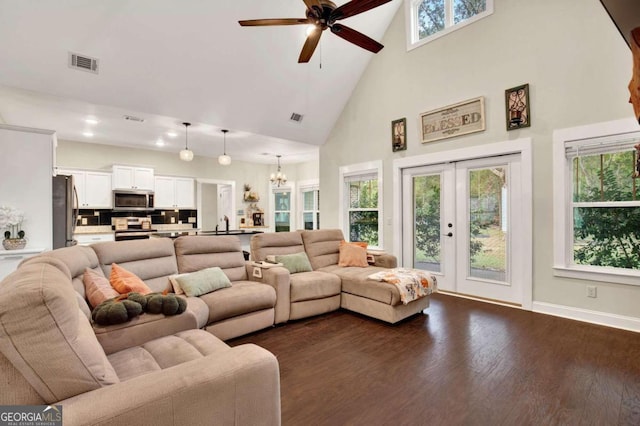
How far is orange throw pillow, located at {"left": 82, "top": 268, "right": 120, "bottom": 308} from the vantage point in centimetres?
200

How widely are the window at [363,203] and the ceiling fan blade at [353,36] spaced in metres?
2.43

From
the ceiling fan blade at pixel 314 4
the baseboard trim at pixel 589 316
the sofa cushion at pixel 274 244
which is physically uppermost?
the ceiling fan blade at pixel 314 4

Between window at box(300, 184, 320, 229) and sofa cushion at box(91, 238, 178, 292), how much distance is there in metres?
5.98

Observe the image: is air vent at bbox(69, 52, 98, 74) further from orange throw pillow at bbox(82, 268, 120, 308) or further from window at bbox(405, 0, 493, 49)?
window at bbox(405, 0, 493, 49)

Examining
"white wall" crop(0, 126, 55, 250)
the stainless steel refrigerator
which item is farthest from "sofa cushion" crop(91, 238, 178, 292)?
the stainless steel refrigerator

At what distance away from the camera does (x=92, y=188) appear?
21.8 feet

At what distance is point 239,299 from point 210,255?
0.75 metres

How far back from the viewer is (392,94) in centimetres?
533

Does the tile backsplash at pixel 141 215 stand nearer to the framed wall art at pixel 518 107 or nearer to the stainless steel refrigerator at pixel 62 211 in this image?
the stainless steel refrigerator at pixel 62 211

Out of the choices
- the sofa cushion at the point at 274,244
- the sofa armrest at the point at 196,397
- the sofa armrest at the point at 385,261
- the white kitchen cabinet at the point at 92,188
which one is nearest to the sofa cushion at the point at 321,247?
the sofa cushion at the point at 274,244

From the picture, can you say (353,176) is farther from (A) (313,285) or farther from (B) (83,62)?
(B) (83,62)

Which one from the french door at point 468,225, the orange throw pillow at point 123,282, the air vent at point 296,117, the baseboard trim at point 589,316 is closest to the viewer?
the orange throw pillow at point 123,282

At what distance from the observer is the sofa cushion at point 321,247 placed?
4.30 m

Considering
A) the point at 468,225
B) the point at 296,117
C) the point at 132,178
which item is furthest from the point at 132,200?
the point at 468,225
